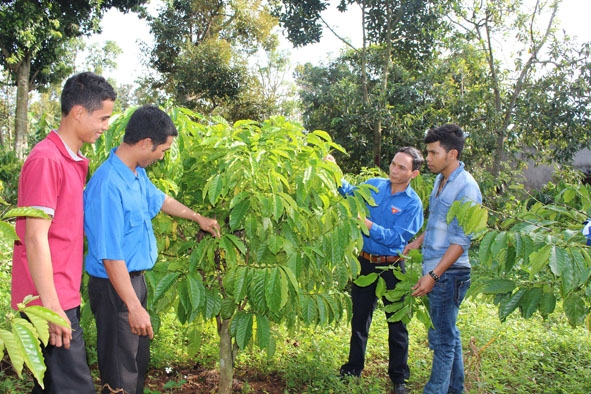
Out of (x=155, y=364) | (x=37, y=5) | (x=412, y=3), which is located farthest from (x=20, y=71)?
(x=155, y=364)

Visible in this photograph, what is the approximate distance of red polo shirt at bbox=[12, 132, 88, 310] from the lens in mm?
1645

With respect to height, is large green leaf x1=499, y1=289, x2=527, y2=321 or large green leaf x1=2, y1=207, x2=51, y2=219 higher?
large green leaf x1=2, y1=207, x2=51, y2=219

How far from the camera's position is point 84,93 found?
5.82 ft

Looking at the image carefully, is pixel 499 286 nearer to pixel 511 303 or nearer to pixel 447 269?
pixel 511 303

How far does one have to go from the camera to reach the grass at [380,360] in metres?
3.00

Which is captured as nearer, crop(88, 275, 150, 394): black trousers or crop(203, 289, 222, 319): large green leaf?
crop(88, 275, 150, 394): black trousers

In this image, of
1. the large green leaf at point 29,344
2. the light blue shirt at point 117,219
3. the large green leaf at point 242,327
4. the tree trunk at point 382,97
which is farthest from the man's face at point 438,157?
the tree trunk at point 382,97

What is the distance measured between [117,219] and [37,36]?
12039 mm

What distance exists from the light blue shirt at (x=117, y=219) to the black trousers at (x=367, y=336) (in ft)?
4.77

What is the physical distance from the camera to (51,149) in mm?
1702

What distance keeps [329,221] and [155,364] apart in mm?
1550

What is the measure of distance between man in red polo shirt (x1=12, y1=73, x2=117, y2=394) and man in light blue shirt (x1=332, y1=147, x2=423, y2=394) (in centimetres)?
161

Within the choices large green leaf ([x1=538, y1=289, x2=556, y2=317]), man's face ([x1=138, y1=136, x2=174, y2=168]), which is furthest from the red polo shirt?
large green leaf ([x1=538, y1=289, x2=556, y2=317])

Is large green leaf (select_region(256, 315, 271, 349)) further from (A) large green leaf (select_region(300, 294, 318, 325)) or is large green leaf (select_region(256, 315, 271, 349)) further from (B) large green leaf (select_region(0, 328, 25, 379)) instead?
(B) large green leaf (select_region(0, 328, 25, 379))
